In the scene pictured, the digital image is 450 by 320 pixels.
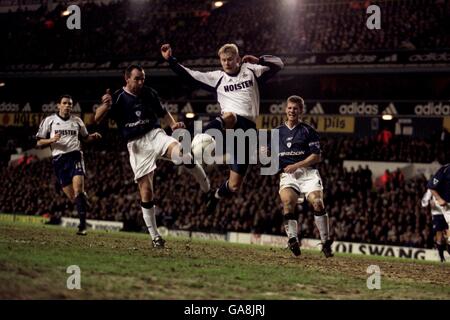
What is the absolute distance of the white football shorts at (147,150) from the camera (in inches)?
480

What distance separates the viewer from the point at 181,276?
29.1 ft

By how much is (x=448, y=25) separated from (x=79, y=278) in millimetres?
29257

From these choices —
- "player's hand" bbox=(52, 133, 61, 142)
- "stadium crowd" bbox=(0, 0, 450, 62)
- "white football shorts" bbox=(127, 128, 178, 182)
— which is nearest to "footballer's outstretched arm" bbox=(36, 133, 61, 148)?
"player's hand" bbox=(52, 133, 61, 142)

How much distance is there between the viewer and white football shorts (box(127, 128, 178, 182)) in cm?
1219

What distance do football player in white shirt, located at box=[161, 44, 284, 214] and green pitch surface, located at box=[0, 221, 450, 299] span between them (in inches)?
98.7

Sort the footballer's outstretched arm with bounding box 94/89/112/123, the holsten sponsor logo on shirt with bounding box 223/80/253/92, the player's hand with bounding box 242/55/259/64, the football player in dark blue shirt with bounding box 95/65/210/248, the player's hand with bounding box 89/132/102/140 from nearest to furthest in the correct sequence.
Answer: the footballer's outstretched arm with bounding box 94/89/112/123 → the football player in dark blue shirt with bounding box 95/65/210/248 → the player's hand with bounding box 242/55/259/64 → the holsten sponsor logo on shirt with bounding box 223/80/253/92 → the player's hand with bounding box 89/132/102/140

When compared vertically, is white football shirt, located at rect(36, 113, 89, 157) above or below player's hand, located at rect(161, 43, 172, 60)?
below

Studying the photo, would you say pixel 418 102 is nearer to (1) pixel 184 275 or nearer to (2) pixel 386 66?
(2) pixel 386 66

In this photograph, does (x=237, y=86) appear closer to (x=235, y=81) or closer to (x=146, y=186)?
(x=235, y=81)

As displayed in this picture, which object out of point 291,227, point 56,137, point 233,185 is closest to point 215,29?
point 56,137

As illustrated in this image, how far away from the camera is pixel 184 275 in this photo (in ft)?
29.5

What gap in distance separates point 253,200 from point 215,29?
15.5m

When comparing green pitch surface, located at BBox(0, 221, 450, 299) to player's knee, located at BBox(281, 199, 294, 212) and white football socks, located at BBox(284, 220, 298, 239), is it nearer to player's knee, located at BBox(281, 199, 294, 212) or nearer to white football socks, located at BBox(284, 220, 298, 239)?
white football socks, located at BBox(284, 220, 298, 239)
